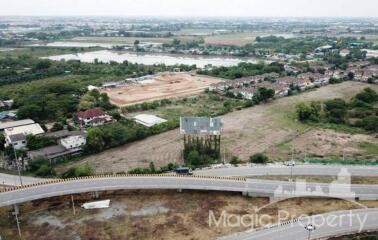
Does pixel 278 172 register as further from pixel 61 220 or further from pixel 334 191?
pixel 61 220

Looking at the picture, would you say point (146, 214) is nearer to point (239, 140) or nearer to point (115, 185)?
point (115, 185)

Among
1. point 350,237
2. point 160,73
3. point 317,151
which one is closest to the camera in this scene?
point 350,237

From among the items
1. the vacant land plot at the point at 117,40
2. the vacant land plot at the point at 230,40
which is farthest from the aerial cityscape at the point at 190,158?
the vacant land plot at the point at 117,40

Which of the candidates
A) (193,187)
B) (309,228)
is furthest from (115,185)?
(309,228)

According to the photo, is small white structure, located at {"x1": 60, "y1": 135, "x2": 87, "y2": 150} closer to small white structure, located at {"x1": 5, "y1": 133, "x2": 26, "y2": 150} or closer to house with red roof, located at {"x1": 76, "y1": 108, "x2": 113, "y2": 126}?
small white structure, located at {"x1": 5, "y1": 133, "x2": 26, "y2": 150}

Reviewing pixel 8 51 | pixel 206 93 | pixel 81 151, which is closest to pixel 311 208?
pixel 81 151

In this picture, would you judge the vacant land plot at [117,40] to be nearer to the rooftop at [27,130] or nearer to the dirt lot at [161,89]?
the dirt lot at [161,89]
